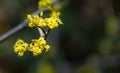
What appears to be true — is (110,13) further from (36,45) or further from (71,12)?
(36,45)

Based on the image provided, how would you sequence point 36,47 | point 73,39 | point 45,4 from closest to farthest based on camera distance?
→ point 36,47
point 45,4
point 73,39

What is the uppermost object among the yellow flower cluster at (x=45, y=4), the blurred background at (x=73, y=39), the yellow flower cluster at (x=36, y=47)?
the blurred background at (x=73, y=39)

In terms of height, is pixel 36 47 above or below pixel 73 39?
below

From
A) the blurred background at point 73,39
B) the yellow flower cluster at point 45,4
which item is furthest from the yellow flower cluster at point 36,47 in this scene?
the blurred background at point 73,39

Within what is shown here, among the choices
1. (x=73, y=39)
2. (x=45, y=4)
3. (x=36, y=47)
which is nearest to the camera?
(x=36, y=47)

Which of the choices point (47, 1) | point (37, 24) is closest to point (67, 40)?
point (47, 1)

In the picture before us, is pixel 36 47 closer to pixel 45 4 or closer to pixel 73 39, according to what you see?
pixel 45 4

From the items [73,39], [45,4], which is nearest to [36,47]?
[45,4]

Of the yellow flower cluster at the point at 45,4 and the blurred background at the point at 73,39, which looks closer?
the yellow flower cluster at the point at 45,4

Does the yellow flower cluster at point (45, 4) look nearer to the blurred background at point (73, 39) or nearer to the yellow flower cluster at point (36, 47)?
the yellow flower cluster at point (36, 47)
